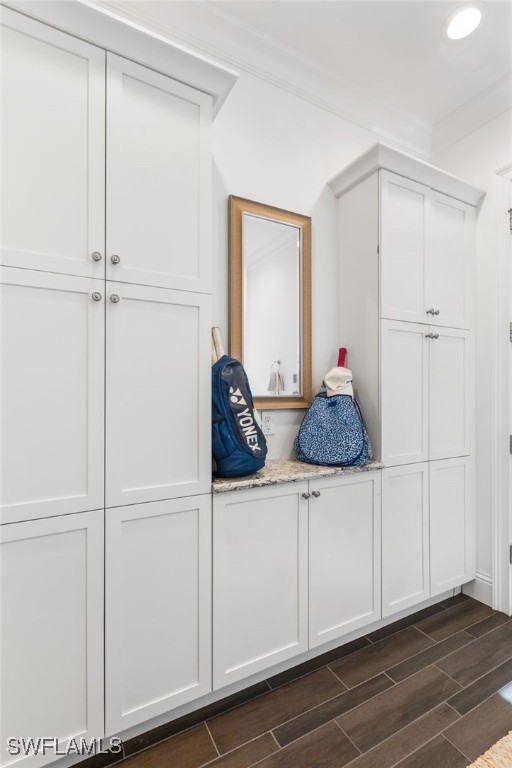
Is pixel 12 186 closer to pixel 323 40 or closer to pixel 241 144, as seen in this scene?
pixel 241 144

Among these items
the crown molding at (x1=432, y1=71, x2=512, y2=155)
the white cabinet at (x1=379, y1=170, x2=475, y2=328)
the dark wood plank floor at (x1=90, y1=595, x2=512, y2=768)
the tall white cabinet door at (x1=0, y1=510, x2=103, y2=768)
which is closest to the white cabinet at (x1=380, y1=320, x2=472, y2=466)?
the white cabinet at (x1=379, y1=170, x2=475, y2=328)

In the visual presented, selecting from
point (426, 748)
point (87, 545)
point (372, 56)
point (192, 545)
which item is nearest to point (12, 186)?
point (87, 545)

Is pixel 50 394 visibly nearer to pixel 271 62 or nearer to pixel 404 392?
pixel 404 392

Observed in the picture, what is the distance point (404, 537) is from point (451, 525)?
16.8 inches

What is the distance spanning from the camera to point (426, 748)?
1.38 metres

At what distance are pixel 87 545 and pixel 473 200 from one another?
277 cm

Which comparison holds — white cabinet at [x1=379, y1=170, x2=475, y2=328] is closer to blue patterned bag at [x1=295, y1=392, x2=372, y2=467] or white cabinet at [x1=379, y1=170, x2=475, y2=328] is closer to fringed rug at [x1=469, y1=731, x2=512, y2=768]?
blue patterned bag at [x1=295, y1=392, x2=372, y2=467]

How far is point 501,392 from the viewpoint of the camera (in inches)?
89.7

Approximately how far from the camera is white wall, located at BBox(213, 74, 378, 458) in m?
1.92

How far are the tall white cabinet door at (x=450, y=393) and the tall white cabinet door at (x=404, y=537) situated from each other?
8.9 inches

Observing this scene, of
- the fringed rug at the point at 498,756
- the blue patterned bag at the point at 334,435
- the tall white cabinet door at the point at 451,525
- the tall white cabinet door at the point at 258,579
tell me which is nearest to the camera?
the fringed rug at the point at 498,756

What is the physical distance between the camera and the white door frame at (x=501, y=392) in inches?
88.8

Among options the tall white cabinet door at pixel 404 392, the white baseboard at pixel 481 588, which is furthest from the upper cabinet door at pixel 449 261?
the white baseboard at pixel 481 588

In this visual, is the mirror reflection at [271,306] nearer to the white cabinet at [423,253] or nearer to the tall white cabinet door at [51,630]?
the white cabinet at [423,253]
